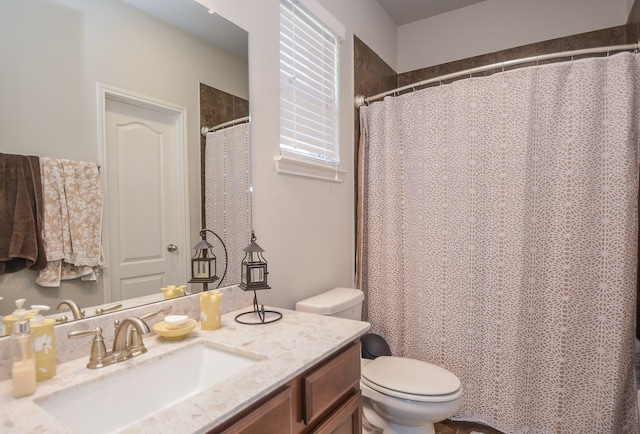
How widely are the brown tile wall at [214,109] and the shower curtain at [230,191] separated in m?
0.03

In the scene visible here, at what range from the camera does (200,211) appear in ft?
4.35

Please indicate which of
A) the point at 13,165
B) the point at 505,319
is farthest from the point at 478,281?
the point at 13,165

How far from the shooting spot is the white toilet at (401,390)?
1488 millimetres

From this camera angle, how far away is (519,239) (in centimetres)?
183

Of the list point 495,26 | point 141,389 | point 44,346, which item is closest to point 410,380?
point 141,389

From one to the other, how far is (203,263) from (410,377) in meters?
1.09

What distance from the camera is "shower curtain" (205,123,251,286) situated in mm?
1369

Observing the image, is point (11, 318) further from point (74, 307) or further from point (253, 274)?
point (253, 274)

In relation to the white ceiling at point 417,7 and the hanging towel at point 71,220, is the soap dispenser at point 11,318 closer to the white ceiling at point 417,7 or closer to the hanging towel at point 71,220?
the hanging towel at point 71,220

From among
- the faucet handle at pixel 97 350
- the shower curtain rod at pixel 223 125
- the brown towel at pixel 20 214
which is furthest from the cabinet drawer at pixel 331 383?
the shower curtain rod at pixel 223 125

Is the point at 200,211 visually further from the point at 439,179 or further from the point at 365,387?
the point at 439,179

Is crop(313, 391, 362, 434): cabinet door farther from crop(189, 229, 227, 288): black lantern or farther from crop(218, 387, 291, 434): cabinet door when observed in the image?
crop(189, 229, 227, 288): black lantern

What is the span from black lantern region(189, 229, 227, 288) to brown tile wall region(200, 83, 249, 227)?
0.07 m

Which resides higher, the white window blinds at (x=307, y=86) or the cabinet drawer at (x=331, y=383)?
the white window blinds at (x=307, y=86)
